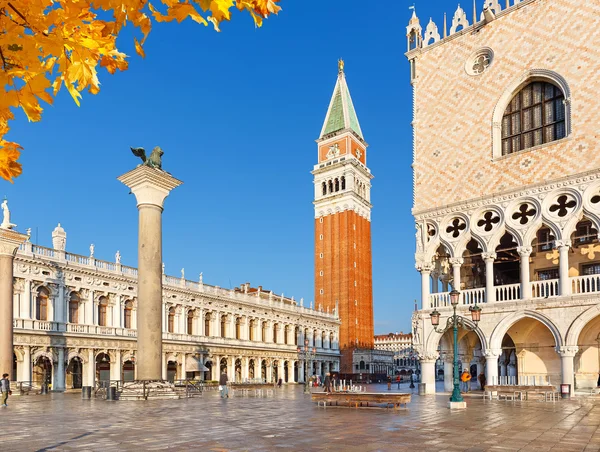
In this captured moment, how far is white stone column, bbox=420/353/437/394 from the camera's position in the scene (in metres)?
28.6

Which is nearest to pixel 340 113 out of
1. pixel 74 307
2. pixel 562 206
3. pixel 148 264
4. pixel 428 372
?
pixel 74 307

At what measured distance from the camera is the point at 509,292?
90.4 feet

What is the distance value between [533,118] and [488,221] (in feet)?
16.8

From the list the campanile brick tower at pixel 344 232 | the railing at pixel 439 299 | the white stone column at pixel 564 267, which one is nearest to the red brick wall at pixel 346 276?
the campanile brick tower at pixel 344 232

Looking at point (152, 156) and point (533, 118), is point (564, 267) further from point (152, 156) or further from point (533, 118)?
point (152, 156)

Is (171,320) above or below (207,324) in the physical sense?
above

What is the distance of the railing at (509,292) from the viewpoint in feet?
86.4

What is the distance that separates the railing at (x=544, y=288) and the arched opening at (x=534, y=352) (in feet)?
4.78

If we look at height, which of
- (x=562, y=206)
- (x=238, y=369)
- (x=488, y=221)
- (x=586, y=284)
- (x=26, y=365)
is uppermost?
(x=562, y=206)

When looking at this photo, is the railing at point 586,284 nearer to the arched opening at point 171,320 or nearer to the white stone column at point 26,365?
the white stone column at point 26,365

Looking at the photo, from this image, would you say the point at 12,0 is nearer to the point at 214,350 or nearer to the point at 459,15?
the point at 459,15

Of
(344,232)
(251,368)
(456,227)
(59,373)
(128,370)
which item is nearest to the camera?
(456,227)

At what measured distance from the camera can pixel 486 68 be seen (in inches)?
1129

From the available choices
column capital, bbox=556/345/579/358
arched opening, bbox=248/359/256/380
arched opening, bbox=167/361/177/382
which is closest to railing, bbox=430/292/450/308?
column capital, bbox=556/345/579/358
